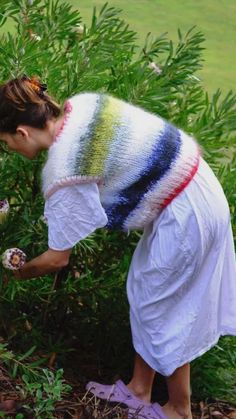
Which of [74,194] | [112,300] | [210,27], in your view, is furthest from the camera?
[210,27]

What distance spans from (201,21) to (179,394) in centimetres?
480

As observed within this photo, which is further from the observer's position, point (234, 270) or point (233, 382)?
point (233, 382)

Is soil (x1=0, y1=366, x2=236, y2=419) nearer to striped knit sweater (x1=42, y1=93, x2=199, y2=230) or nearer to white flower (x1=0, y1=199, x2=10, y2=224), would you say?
white flower (x1=0, y1=199, x2=10, y2=224)

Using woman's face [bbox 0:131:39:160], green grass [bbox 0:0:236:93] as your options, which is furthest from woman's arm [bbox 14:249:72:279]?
green grass [bbox 0:0:236:93]

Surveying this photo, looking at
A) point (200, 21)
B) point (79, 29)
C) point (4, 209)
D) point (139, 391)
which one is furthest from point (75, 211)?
point (200, 21)

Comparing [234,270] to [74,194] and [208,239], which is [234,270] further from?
[74,194]

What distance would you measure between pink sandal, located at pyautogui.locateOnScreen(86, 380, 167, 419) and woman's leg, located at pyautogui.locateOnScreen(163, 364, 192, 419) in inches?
1.4

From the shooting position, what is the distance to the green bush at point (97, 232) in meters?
2.69

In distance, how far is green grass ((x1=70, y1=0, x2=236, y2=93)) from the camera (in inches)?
239

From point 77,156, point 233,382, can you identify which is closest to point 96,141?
point 77,156

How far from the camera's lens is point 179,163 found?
7.88 feet

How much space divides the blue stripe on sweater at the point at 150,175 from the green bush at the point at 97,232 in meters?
0.30

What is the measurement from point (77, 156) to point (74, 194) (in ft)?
0.33

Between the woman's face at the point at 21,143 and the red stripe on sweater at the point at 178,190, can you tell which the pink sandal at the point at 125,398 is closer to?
the red stripe on sweater at the point at 178,190
